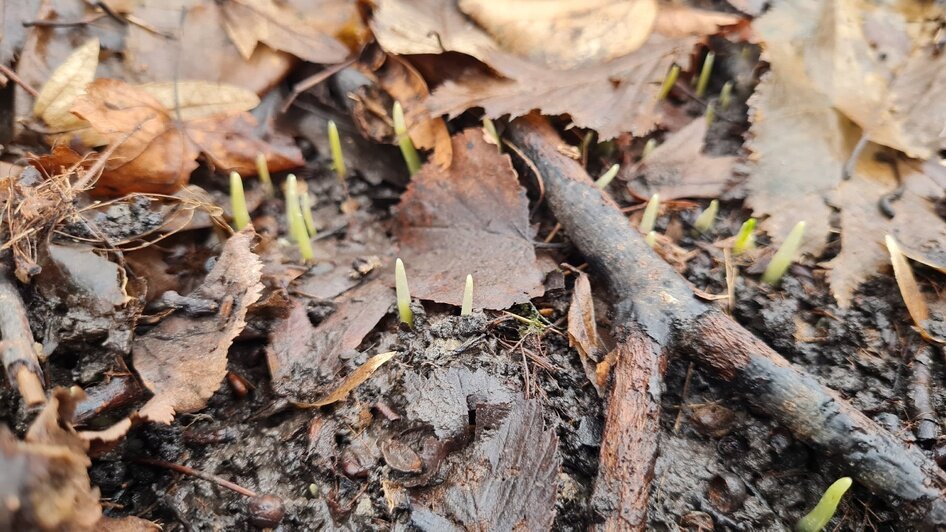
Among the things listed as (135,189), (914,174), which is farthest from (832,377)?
(135,189)

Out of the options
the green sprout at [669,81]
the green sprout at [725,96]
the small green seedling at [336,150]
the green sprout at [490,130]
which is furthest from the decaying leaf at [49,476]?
the green sprout at [725,96]

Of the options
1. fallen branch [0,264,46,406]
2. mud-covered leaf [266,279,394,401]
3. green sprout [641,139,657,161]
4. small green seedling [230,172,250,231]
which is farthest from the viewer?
green sprout [641,139,657,161]

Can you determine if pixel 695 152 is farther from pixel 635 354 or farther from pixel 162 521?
pixel 162 521

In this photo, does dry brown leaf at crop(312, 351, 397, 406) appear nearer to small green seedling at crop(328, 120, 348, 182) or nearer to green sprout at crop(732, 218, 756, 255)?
small green seedling at crop(328, 120, 348, 182)

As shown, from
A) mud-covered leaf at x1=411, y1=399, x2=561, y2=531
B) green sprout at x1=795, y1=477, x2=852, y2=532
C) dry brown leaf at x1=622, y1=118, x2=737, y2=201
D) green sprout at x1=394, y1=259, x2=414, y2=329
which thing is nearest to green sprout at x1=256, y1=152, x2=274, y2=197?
green sprout at x1=394, y1=259, x2=414, y2=329

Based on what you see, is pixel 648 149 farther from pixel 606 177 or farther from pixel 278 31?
pixel 278 31

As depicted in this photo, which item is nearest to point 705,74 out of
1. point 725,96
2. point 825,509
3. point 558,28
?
point 725,96
